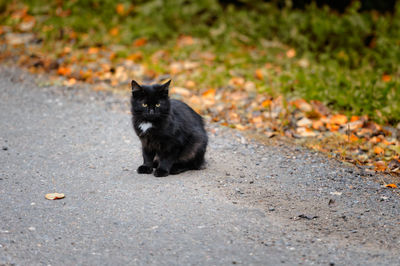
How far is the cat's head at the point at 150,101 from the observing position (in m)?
4.54

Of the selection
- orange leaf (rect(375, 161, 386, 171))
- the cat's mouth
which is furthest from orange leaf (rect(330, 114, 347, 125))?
the cat's mouth

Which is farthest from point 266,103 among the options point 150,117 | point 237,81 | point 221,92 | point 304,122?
point 150,117

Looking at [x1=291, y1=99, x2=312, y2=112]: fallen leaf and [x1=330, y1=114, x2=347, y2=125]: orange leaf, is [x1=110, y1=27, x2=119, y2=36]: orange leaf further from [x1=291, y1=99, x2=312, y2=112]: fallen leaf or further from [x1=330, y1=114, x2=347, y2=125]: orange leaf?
[x1=330, y1=114, x2=347, y2=125]: orange leaf

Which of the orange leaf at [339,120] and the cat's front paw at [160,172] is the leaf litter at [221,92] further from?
the cat's front paw at [160,172]

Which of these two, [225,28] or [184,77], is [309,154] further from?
[225,28]

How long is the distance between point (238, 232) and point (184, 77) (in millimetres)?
4449

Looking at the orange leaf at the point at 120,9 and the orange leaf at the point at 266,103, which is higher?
the orange leaf at the point at 120,9

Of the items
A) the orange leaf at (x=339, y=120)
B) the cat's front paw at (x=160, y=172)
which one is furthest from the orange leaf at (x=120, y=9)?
the cat's front paw at (x=160, y=172)

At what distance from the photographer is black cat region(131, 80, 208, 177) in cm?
456

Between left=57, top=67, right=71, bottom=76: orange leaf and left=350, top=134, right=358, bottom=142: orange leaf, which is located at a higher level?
left=57, top=67, right=71, bottom=76: orange leaf

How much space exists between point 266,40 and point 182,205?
18.5ft

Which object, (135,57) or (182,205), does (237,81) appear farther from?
(182,205)

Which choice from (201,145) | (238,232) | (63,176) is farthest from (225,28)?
(238,232)

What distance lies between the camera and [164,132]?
181 inches
